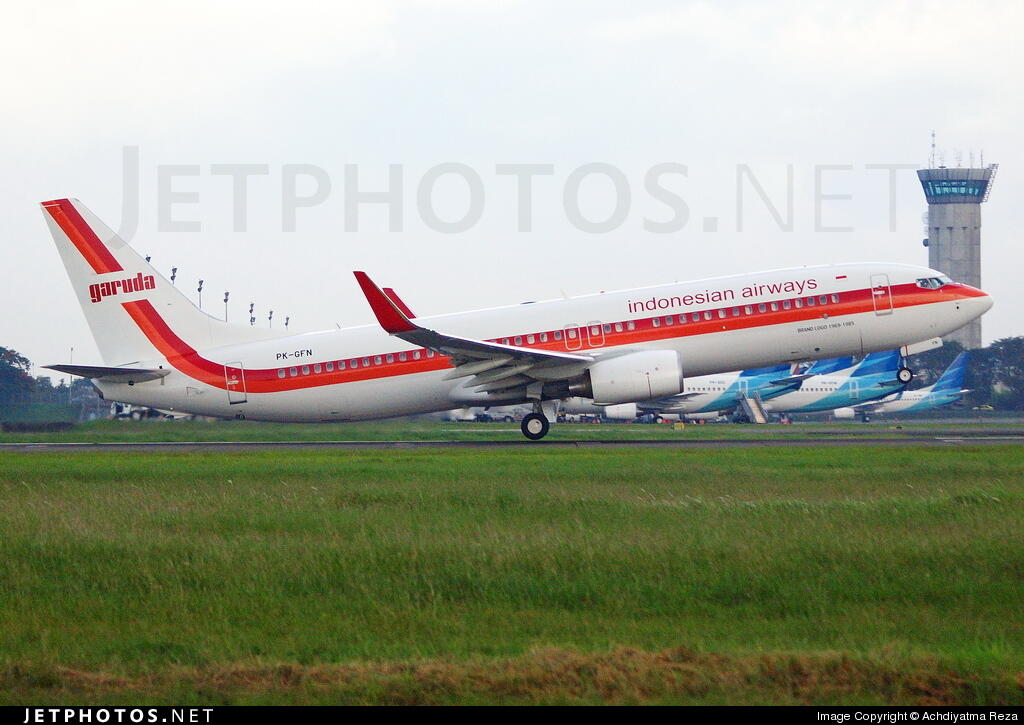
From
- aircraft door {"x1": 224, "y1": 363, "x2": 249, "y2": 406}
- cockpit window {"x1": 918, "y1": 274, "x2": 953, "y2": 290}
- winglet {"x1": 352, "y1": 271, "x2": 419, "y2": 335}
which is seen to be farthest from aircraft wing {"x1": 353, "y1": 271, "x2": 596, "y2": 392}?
cockpit window {"x1": 918, "y1": 274, "x2": 953, "y2": 290}

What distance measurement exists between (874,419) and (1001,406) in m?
17.6

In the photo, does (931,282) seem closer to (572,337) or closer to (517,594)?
(572,337)

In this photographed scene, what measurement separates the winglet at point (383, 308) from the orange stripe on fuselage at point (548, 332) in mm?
3004

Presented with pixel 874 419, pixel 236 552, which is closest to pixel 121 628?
pixel 236 552

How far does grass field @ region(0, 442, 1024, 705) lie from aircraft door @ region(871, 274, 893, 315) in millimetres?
14444

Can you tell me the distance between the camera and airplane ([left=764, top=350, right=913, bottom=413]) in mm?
85438

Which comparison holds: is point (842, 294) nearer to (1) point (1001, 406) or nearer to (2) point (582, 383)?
(2) point (582, 383)

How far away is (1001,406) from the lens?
10031cm

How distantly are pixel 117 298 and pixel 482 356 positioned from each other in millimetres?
10761

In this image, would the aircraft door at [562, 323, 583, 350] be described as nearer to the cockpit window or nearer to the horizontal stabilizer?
the cockpit window

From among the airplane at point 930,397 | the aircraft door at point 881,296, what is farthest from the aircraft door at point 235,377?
the airplane at point 930,397

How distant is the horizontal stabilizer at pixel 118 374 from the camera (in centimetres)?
3272

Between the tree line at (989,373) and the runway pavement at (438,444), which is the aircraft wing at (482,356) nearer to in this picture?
the runway pavement at (438,444)

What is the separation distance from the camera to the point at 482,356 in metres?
32.1
